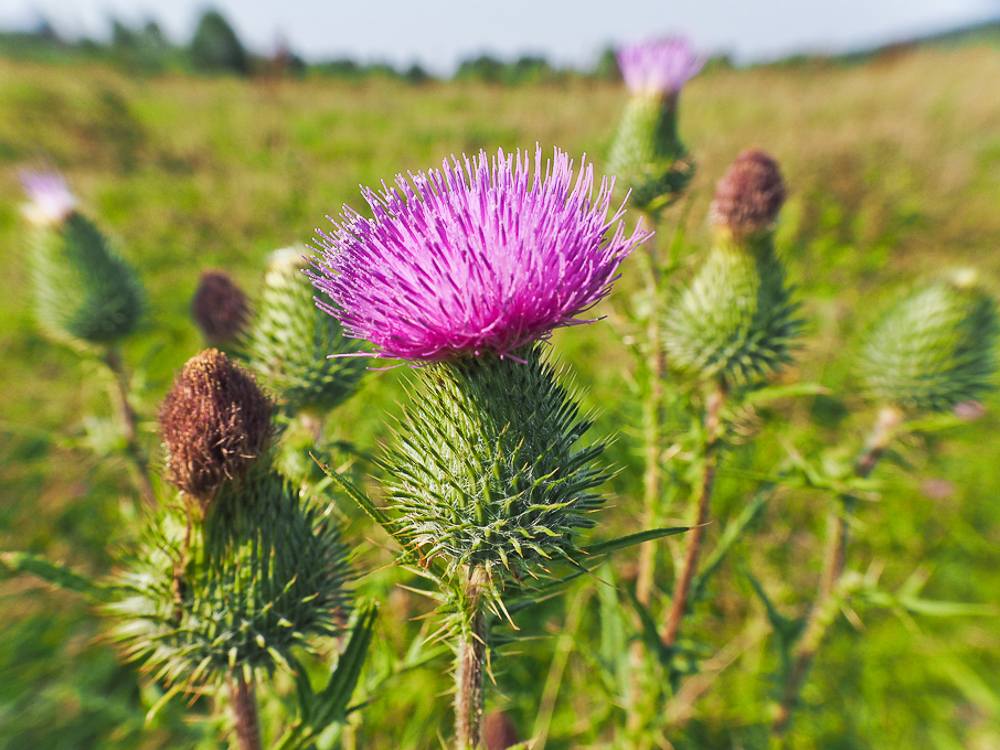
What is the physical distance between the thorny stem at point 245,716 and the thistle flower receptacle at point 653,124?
3.19 m

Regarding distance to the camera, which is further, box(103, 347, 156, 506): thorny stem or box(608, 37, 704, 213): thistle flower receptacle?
box(608, 37, 704, 213): thistle flower receptacle

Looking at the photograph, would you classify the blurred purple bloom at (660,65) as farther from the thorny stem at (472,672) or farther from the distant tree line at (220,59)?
the thorny stem at (472,672)

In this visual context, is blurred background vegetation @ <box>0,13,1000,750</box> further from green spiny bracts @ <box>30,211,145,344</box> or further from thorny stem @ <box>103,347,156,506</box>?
green spiny bracts @ <box>30,211,145,344</box>

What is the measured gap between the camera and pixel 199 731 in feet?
8.77

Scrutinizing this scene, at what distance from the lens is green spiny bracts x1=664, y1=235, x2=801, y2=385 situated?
265 centimetres

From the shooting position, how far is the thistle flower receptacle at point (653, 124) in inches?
131

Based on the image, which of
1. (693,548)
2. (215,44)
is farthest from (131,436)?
(215,44)

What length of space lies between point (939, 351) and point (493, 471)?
9.79ft

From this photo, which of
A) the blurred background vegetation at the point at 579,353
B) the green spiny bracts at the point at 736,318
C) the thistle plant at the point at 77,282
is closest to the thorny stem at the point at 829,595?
the blurred background vegetation at the point at 579,353

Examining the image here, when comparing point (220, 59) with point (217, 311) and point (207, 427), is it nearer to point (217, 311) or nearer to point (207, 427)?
point (217, 311)

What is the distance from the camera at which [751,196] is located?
275 centimetres

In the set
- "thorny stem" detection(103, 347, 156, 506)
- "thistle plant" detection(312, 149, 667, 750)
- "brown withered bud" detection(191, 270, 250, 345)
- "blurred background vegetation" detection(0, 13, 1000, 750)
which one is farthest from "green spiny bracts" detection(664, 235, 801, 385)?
"thorny stem" detection(103, 347, 156, 506)

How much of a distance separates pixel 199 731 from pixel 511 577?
7.64ft

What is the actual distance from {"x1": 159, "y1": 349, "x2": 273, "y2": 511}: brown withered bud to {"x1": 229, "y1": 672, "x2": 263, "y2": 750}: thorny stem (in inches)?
26.5
